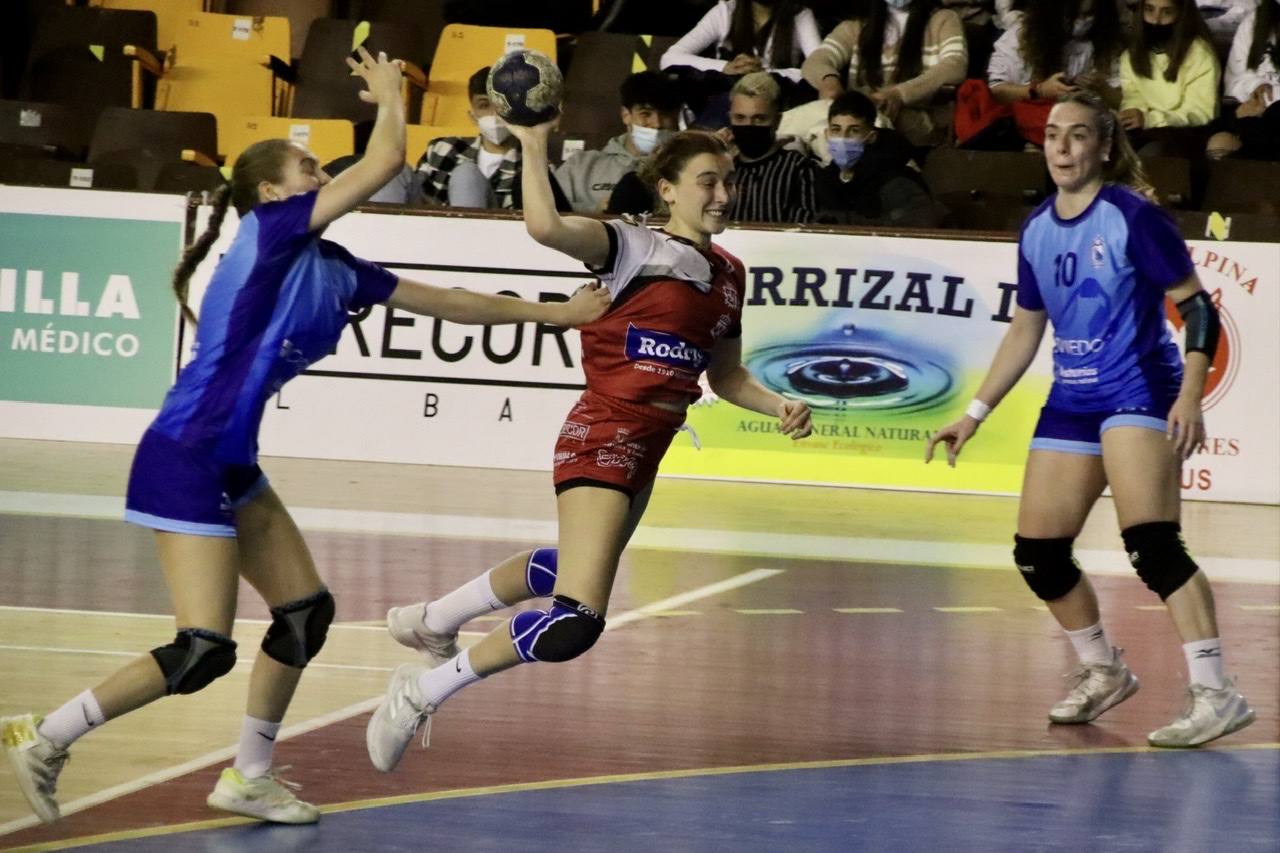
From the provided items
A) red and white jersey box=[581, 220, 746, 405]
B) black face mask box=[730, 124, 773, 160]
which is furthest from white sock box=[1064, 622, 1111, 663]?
black face mask box=[730, 124, 773, 160]

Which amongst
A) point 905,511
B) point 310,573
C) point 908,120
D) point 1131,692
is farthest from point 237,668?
point 908,120

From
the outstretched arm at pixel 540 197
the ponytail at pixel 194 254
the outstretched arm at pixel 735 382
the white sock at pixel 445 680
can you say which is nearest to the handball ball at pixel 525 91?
the outstretched arm at pixel 540 197

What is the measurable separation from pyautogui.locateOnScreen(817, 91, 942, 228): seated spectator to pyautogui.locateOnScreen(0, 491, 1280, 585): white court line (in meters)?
2.73

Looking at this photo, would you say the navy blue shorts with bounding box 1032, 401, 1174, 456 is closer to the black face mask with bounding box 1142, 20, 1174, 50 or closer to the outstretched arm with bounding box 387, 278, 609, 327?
the outstretched arm with bounding box 387, 278, 609, 327

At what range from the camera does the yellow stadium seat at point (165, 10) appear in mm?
15234

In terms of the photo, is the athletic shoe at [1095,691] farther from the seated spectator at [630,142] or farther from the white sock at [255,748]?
the seated spectator at [630,142]

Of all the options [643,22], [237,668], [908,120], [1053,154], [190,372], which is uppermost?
[643,22]

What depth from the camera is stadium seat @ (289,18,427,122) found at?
47.6ft

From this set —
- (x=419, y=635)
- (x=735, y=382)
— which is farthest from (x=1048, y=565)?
(x=419, y=635)

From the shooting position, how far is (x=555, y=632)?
5.27m

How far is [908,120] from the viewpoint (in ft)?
43.7

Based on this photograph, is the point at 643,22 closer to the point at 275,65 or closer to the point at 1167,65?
the point at 275,65

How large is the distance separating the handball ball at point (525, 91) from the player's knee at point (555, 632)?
130 centimetres

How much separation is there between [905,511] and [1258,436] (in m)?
2.22
